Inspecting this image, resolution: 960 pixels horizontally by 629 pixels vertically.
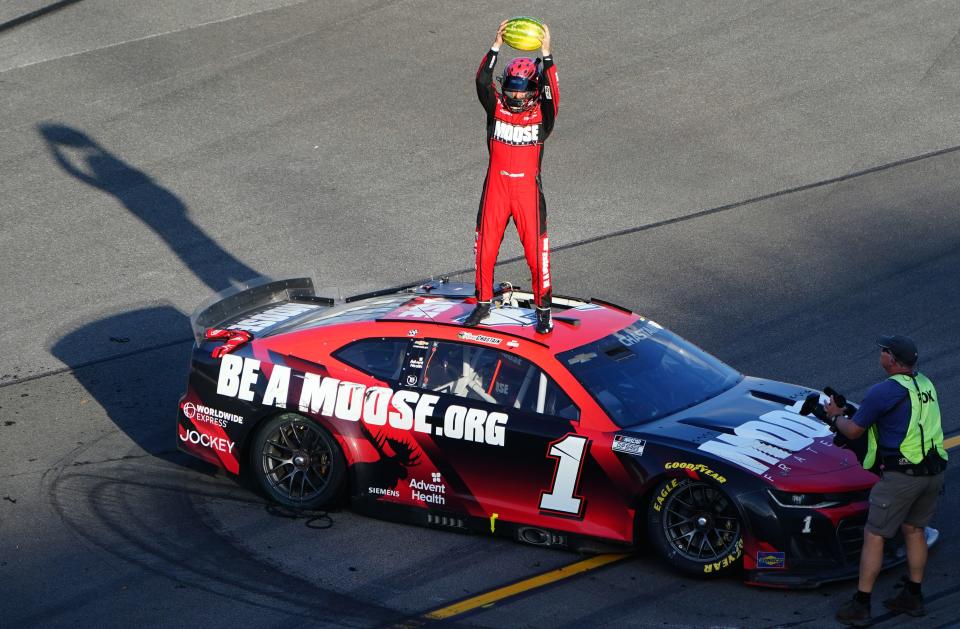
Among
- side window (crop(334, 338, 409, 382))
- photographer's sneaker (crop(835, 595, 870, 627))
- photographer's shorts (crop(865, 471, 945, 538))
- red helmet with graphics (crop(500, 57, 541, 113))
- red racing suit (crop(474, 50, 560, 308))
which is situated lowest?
photographer's sneaker (crop(835, 595, 870, 627))

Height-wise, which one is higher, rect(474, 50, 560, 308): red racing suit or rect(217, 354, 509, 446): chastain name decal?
rect(474, 50, 560, 308): red racing suit

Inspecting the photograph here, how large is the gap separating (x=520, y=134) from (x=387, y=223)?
553 cm

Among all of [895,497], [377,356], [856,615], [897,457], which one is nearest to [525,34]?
[377,356]

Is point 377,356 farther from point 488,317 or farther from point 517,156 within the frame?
point 517,156

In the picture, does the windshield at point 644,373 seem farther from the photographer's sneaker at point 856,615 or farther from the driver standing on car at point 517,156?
the photographer's sneaker at point 856,615

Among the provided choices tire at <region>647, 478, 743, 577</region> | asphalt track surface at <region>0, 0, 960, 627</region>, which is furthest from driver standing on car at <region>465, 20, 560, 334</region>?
asphalt track surface at <region>0, 0, 960, 627</region>

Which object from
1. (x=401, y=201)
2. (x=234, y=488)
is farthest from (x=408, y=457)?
(x=401, y=201)

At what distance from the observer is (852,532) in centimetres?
812

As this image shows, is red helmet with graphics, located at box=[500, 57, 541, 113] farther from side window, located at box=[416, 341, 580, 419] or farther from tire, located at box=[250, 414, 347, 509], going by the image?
tire, located at box=[250, 414, 347, 509]

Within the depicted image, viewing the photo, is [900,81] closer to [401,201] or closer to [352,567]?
[401,201]

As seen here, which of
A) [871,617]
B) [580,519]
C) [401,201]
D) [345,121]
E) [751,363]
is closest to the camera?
[871,617]

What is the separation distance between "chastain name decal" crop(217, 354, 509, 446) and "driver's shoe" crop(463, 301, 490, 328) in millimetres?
581

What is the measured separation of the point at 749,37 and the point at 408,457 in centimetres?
1318

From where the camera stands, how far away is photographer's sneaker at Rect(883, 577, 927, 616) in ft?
25.6
